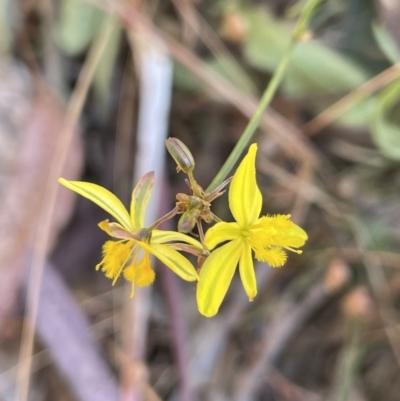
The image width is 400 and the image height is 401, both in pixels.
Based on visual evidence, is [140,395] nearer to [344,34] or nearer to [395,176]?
[395,176]

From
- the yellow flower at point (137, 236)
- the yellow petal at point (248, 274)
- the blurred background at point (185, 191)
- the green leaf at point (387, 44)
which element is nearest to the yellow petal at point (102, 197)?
the yellow flower at point (137, 236)

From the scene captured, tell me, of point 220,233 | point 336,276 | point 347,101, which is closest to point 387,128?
point 347,101

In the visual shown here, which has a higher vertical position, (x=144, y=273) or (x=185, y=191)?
(x=185, y=191)

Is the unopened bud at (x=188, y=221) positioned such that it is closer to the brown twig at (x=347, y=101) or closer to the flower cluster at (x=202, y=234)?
the flower cluster at (x=202, y=234)

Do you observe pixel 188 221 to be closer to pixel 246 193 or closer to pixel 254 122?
pixel 246 193

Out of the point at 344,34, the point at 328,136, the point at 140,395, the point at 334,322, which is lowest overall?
the point at 140,395

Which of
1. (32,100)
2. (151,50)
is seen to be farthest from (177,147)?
(32,100)
